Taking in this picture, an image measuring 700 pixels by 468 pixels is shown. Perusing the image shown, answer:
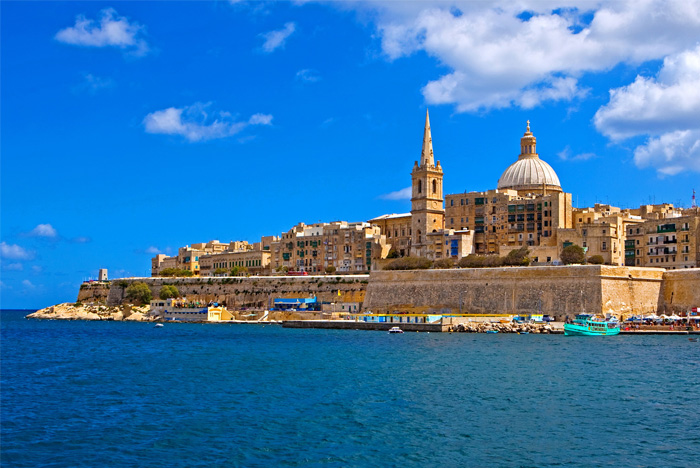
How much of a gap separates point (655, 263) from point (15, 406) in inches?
1683

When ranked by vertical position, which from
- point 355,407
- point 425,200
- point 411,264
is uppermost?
point 425,200

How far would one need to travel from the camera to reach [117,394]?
20.2 metres

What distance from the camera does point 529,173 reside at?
62625mm

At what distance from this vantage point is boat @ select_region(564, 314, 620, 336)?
39.4 m

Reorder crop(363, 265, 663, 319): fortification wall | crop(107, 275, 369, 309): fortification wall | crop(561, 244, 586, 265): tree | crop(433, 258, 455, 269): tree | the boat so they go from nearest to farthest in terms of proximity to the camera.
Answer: the boat → crop(363, 265, 663, 319): fortification wall → crop(561, 244, 586, 265): tree → crop(433, 258, 455, 269): tree → crop(107, 275, 369, 309): fortification wall

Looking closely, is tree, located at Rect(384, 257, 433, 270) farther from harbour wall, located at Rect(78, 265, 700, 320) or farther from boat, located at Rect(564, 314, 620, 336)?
boat, located at Rect(564, 314, 620, 336)

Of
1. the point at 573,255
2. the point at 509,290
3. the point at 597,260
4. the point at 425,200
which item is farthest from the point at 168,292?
the point at 597,260

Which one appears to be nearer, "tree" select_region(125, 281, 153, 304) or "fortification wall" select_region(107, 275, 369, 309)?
"fortification wall" select_region(107, 275, 369, 309)

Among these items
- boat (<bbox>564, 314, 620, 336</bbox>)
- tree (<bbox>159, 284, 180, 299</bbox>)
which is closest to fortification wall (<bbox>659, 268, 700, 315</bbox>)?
boat (<bbox>564, 314, 620, 336</bbox>)

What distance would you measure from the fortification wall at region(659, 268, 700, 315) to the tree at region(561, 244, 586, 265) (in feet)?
19.6

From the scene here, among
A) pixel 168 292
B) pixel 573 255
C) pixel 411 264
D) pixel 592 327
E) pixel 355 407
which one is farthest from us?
pixel 168 292

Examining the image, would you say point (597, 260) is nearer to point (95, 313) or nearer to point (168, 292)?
point (168, 292)

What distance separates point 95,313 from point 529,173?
36.6 meters

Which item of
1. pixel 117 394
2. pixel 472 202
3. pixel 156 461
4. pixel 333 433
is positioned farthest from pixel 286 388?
pixel 472 202
